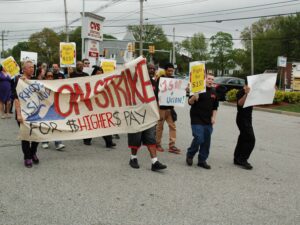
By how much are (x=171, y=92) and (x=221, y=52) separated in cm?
7762

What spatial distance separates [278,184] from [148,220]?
2.52 meters

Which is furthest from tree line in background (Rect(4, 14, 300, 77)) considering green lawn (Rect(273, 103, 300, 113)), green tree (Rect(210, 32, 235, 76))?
green lawn (Rect(273, 103, 300, 113))

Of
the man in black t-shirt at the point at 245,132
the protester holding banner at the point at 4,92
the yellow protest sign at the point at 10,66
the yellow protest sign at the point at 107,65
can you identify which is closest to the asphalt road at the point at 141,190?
the man in black t-shirt at the point at 245,132

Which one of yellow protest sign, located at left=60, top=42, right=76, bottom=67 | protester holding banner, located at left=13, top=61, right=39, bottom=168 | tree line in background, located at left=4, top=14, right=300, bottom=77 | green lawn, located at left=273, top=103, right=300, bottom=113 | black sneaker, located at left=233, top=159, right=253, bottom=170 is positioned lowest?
green lawn, located at left=273, top=103, right=300, bottom=113

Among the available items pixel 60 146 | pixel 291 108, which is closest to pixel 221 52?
pixel 291 108

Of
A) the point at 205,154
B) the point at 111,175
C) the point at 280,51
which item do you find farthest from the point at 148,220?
the point at 280,51

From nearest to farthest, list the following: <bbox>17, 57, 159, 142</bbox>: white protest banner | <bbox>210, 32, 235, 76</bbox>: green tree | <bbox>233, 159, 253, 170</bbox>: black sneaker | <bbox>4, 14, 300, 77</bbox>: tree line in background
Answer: <bbox>17, 57, 159, 142</bbox>: white protest banner → <bbox>233, 159, 253, 170</bbox>: black sneaker → <bbox>4, 14, 300, 77</bbox>: tree line in background → <bbox>210, 32, 235, 76</bbox>: green tree

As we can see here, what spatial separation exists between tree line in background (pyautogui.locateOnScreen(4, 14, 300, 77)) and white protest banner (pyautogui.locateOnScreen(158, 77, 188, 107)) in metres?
33.4

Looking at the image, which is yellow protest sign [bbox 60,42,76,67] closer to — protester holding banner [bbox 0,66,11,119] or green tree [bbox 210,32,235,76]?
protester holding banner [bbox 0,66,11,119]

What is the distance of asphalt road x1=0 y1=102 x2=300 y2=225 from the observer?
4.37 m

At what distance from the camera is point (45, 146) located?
7.71 metres

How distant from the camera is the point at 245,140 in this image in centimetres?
684

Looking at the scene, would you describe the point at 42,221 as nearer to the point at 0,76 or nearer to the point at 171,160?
the point at 171,160

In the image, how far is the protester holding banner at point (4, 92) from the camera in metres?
11.7
